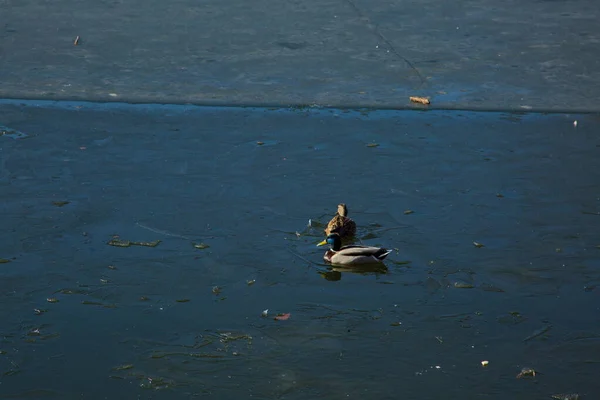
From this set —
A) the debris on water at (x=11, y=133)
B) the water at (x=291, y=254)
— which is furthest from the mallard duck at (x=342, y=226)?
the debris on water at (x=11, y=133)

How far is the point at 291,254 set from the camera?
23.7 feet

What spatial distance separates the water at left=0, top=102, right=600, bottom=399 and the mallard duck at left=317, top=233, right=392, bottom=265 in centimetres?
10

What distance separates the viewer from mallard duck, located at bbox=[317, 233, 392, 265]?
7.05 meters

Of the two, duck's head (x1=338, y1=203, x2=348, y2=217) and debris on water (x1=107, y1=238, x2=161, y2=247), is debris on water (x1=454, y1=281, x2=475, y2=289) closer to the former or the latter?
duck's head (x1=338, y1=203, x2=348, y2=217)

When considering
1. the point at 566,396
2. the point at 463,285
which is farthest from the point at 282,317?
the point at 566,396

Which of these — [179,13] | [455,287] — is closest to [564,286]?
[455,287]

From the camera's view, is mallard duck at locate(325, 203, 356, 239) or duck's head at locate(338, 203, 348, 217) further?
duck's head at locate(338, 203, 348, 217)

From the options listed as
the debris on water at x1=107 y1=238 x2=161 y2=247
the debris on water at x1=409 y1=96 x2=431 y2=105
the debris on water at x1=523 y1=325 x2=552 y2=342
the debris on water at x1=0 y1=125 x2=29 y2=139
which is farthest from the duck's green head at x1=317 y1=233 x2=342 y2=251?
the debris on water at x1=0 y1=125 x2=29 y2=139

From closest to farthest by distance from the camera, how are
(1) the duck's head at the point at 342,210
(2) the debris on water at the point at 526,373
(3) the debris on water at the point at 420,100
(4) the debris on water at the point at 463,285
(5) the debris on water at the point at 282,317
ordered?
(2) the debris on water at the point at 526,373, (5) the debris on water at the point at 282,317, (4) the debris on water at the point at 463,285, (1) the duck's head at the point at 342,210, (3) the debris on water at the point at 420,100

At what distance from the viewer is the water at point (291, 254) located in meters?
5.85

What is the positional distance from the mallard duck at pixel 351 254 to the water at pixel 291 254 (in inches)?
3.8

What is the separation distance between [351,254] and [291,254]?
0.44m

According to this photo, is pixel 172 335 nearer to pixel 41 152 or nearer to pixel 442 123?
pixel 41 152

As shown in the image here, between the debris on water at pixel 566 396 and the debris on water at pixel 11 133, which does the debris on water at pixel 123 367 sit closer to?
the debris on water at pixel 566 396
